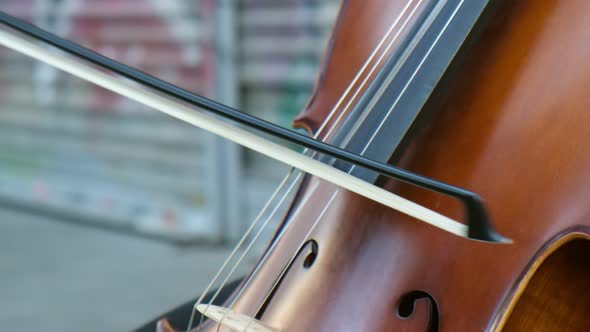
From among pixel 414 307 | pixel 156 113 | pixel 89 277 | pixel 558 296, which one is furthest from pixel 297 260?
pixel 156 113

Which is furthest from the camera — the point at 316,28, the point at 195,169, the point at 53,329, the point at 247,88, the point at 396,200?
the point at 195,169

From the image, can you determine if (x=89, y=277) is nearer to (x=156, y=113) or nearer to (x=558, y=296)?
(x=156, y=113)

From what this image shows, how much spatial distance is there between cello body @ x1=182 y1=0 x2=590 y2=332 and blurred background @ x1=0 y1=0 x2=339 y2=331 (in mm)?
1631

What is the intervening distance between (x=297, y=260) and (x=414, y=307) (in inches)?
4.6

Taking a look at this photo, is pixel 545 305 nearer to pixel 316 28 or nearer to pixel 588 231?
pixel 588 231

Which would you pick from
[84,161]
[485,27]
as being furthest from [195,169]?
[485,27]

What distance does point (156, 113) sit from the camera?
2.90 meters

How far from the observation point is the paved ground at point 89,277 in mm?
2193

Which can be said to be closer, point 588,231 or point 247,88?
point 588,231

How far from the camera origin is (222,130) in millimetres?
568

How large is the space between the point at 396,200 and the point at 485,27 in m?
0.22

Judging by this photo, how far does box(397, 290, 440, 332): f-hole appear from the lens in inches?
23.7

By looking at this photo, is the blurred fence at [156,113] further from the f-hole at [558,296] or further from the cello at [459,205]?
the f-hole at [558,296]

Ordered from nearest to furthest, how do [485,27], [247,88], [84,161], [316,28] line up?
[485,27] → [316,28] → [247,88] → [84,161]
